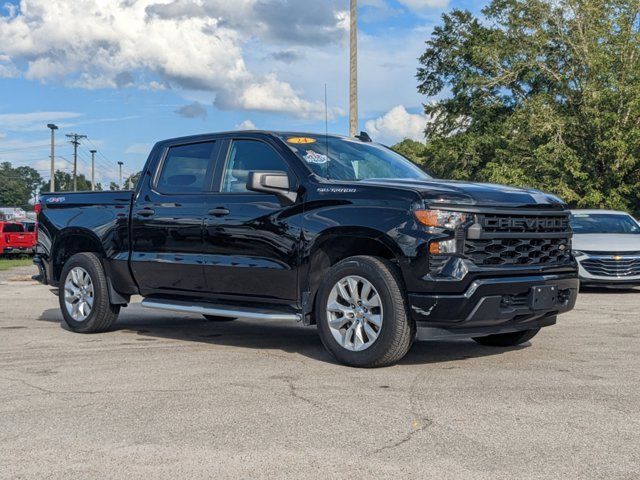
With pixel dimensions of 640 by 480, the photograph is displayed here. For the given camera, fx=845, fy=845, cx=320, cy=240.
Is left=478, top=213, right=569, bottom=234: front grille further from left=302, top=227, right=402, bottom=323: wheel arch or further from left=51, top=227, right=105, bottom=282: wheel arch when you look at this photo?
left=51, top=227, right=105, bottom=282: wheel arch

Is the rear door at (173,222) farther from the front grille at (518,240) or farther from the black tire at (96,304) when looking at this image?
the front grille at (518,240)

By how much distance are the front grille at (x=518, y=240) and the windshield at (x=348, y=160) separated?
4.34ft

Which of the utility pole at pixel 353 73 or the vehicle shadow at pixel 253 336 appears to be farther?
the utility pole at pixel 353 73

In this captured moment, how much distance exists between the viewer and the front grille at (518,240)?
6.23 metres

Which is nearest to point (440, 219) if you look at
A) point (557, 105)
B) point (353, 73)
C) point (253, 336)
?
point (253, 336)

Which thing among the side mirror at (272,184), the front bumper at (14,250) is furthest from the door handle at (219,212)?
the front bumper at (14,250)

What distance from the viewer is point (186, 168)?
8.09 meters

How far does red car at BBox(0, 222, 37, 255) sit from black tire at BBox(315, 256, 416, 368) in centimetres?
2877

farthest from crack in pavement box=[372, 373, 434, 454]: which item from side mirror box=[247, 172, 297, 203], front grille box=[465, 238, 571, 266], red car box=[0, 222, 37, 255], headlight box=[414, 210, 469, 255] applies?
red car box=[0, 222, 37, 255]

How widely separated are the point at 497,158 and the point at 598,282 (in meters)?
20.3

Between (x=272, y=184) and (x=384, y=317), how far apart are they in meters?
1.47

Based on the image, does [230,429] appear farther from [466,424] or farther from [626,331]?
[626,331]

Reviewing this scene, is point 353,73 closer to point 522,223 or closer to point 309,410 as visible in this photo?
point 522,223

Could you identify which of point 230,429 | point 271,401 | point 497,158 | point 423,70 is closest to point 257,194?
point 271,401
